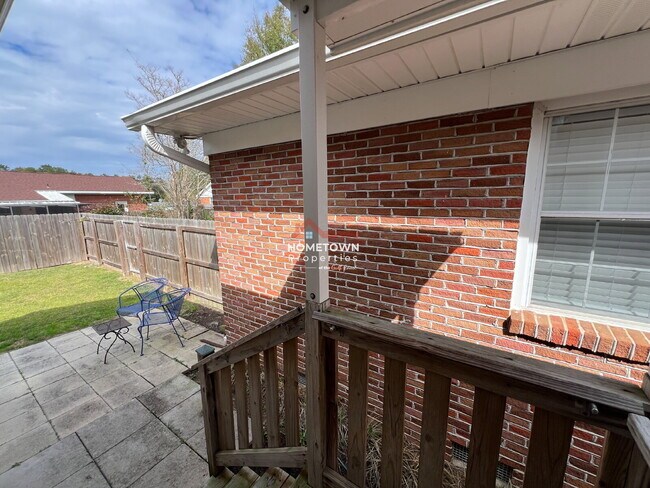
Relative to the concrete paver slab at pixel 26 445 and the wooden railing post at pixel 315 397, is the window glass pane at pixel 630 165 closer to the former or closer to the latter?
the wooden railing post at pixel 315 397

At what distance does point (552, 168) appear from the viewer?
1.74 m

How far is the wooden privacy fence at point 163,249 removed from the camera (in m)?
5.60

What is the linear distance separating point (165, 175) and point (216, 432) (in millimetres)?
9731

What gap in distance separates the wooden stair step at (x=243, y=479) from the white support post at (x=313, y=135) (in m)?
1.60

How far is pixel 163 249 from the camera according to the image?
21.2 ft

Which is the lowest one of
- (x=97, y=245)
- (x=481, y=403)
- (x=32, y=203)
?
(x=97, y=245)

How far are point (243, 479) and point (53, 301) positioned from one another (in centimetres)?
679

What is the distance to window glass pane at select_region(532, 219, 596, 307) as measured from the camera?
1.74 metres

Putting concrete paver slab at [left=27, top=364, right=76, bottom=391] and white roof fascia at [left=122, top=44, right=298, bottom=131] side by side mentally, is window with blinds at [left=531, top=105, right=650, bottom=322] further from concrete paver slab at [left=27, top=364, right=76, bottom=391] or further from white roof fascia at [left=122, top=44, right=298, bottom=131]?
concrete paver slab at [left=27, top=364, right=76, bottom=391]

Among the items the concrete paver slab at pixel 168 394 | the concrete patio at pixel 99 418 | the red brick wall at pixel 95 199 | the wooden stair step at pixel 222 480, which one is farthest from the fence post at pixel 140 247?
the red brick wall at pixel 95 199

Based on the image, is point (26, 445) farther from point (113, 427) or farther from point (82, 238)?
point (82, 238)

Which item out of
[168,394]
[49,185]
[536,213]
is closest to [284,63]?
[536,213]

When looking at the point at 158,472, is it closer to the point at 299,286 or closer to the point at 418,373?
the point at 299,286

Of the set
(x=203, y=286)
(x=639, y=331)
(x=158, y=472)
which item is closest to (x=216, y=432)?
(x=158, y=472)
